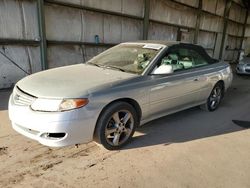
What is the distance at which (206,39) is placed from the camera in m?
14.4

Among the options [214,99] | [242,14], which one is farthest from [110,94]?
[242,14]

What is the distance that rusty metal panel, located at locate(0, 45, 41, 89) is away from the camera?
5746 millimetres

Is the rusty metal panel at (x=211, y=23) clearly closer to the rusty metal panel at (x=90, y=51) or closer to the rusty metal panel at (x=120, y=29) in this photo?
the rusty metal panel at (x=120, y=29)

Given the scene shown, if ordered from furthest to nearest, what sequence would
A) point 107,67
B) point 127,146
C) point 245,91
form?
1. point 245,91
2. point 107,67
3. point 127,146

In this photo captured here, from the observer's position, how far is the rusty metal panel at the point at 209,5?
1314 centimetres

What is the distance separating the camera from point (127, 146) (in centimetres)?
336

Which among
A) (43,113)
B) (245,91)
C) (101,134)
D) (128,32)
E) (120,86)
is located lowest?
(245,91)

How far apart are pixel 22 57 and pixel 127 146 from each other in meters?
4.11

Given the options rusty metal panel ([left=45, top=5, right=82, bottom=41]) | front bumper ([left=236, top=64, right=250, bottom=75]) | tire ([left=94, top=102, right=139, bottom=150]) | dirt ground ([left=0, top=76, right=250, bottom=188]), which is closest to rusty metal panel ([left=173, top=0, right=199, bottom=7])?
front bumper ([left=236, top=64, right=250, bottom=75])

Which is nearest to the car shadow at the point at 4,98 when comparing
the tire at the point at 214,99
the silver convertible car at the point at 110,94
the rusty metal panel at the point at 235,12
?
the silver convertible car at the point at 110,94

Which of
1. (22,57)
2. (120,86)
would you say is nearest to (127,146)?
(120,86)

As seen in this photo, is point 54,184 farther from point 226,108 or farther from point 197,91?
point 226,108

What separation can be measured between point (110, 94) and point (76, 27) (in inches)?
189

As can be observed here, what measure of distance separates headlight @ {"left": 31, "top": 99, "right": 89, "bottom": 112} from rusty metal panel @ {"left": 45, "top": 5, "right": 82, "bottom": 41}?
4.29 metres
